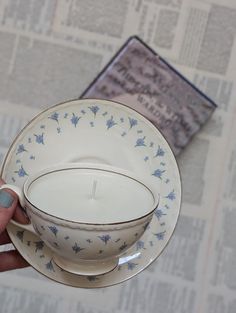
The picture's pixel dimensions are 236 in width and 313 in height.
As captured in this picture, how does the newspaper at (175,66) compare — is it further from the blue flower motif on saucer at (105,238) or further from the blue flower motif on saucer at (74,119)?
the blue flower motif on saucer at (105,238)

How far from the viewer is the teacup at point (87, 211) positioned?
12.3 inches

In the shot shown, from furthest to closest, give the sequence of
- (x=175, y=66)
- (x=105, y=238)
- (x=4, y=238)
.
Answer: (x=175, y=66) < (x=4, y=238) < (x=105, y=238)

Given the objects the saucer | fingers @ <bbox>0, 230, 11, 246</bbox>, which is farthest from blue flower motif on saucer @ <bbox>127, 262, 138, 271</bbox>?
fingers @ <bbox>0, 230, 11, 246</bbox>

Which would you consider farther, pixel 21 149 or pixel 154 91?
pixel 154 91

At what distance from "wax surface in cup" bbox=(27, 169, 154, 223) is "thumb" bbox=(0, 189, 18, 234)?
1 centimetres

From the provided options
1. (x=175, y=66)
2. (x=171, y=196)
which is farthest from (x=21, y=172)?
(x=175, y=66)

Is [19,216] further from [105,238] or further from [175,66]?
[175,66]

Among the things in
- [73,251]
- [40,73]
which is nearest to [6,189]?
[73,251]

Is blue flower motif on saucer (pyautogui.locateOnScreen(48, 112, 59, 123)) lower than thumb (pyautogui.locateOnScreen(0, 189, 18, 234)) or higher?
higher

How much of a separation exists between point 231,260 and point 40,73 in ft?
1.01

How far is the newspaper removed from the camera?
538mm

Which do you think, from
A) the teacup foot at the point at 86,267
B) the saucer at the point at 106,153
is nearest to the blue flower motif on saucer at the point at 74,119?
the saucer at the point at 106,153

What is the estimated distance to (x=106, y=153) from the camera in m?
0.41

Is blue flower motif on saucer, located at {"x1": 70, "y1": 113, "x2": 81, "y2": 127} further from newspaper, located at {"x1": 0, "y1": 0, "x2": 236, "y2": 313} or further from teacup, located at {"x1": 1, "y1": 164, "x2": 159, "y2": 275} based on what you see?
newspaper, located at {"x1": 0, "y1": 0, "x2": 236, "y2": 313}
